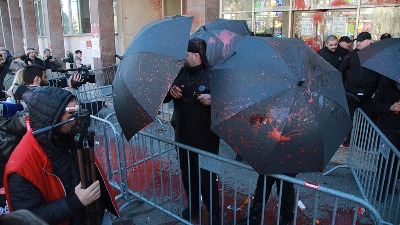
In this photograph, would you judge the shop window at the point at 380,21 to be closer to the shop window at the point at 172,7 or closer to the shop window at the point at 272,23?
the shop window at the point at 272,23

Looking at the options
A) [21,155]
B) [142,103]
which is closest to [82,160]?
[21,155]

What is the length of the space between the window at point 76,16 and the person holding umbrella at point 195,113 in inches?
513

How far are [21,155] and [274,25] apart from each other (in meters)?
8.31

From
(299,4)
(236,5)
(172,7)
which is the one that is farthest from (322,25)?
(172,7)

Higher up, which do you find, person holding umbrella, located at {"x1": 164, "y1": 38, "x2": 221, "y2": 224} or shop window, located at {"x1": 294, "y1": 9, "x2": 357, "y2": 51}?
shop window, located at {"x1": 294, "y1": 9, "x2": 357, "y2": 51}

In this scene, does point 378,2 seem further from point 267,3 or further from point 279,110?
point 279,110

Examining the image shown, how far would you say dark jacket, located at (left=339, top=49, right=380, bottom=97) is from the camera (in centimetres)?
479

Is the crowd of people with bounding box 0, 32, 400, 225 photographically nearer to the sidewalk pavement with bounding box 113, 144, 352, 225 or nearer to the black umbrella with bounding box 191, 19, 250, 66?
the sidewalk pavement with bounding box 113, 144, 352, 225

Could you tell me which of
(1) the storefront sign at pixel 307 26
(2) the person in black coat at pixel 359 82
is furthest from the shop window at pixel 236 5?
(2) the person in black coat at pixel 359 82

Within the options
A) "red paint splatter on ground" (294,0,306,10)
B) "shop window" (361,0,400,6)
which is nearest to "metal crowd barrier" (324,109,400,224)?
"shop window" (361,0,400,6)

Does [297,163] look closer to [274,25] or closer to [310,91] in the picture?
[310,91]

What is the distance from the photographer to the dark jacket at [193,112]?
3.22 m

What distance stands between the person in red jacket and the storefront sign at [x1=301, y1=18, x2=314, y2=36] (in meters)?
7.69

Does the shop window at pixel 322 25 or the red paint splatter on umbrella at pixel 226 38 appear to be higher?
the shop window at pixel 322 25
